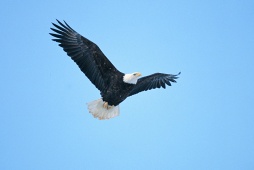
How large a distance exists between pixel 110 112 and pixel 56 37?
85.2 inches

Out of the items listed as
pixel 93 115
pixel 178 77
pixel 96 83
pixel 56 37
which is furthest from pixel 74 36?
pixel 178 77

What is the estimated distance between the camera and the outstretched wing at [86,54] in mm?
9531

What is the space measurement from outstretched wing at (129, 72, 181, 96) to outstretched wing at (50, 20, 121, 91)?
33.2 inches

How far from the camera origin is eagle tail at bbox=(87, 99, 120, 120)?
1040cm

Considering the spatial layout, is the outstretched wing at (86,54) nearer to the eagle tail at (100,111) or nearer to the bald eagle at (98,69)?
the bald eagle at (98,69)

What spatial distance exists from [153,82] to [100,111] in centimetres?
143

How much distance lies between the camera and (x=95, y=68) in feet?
32.1

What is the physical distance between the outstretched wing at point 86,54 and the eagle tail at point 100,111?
2.13 ft

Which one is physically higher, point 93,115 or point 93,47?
point 93,47

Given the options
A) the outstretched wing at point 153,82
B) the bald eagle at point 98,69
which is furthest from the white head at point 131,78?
the outstretched wing at point 153,82

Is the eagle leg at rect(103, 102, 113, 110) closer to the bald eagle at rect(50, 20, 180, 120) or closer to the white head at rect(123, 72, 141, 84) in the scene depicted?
the bald eagle at rect(50, 20, 180, 120)

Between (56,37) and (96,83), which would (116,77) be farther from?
(56,37)

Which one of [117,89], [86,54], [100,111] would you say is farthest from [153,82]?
[86,54]

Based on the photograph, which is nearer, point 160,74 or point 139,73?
point 139,73
